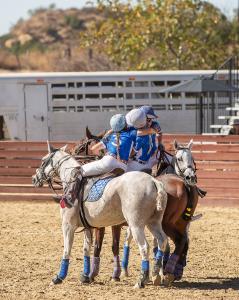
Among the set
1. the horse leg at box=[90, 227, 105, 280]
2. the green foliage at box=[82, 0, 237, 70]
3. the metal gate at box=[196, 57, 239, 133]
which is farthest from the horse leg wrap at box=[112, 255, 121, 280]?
the green foliage at box=[82, 0, 237, 70]

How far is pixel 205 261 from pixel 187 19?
26021 millimetres

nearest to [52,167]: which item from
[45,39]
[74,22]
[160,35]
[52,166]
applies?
[52,166]

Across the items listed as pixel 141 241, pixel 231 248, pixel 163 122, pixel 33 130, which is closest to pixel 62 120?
pixel 33 130

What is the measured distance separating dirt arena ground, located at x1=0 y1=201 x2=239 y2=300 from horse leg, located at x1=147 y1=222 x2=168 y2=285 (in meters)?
0.13

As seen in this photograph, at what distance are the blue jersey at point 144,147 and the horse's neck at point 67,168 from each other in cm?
75

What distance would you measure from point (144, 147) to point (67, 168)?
95 centimetres

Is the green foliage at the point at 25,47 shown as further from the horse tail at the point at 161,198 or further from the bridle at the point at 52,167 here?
the horse tail at the point at 161,198

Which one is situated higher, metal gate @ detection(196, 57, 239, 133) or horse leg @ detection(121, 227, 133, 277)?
metal gate @ detection(196, 57, 239, 133)

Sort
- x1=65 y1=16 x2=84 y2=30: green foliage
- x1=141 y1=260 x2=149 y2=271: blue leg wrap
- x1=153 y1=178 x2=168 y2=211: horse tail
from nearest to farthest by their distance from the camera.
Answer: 1. x1=153 y1=178 x2=168 y2=211: horse tail
2. x1=141 y1=260 x2=149 y2=271: blue leg wrap
3. x1=65 y1=16 x2=84 y2=30: green foliage

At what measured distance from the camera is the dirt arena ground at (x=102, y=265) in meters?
10.1

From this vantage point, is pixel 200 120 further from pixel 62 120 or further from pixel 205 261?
pixel 205 261

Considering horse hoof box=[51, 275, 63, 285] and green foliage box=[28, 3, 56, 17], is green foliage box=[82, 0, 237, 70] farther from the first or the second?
green foliage box=[28, 3, 56, 17]

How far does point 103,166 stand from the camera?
1062 cm

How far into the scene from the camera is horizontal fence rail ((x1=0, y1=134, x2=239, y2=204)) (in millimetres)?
18625
